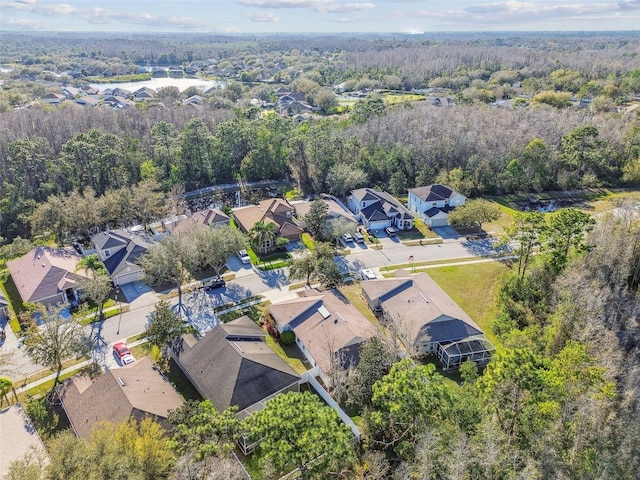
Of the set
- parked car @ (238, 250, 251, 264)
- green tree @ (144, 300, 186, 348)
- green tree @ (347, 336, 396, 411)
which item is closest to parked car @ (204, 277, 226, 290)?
parked car @ (238, 250, 251, 264)

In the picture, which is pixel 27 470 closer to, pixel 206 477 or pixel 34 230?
pixel 206 477

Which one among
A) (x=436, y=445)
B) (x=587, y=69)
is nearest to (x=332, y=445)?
(x=436, y=445)

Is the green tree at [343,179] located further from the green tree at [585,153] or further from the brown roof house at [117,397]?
the brown roof house at [117,397]

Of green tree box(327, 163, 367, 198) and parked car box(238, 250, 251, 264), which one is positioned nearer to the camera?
parked car box(238, 250, 251, 264)

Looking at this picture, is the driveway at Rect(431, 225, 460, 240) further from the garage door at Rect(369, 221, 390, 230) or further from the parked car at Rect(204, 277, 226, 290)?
the parked car at Rect(204, 277, 226, 290)

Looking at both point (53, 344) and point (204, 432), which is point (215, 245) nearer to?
point (53, 344)
